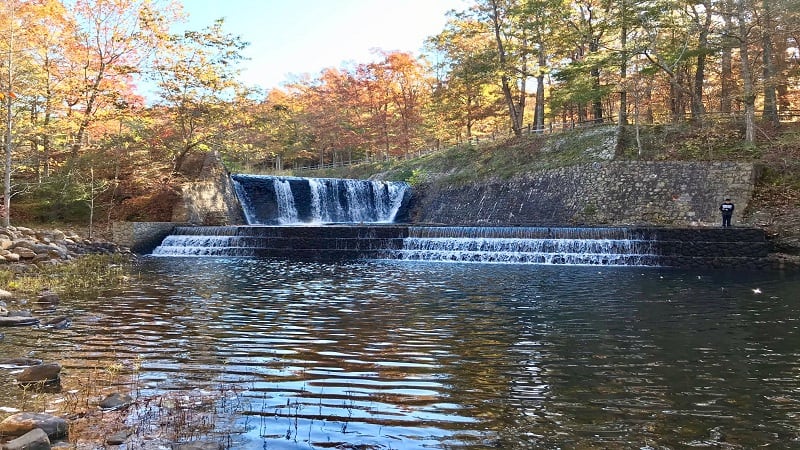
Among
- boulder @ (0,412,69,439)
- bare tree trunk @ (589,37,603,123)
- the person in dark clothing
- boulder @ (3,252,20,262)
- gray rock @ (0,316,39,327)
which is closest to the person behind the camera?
boulder @ (0,412,69,439)

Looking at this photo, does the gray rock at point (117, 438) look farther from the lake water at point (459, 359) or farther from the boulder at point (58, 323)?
the boulder at point (58, 323)

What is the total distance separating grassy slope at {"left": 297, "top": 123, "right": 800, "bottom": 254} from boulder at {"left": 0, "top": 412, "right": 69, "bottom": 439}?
55.5 ft

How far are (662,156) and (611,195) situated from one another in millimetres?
2733

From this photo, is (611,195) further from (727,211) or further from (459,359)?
(459,359)

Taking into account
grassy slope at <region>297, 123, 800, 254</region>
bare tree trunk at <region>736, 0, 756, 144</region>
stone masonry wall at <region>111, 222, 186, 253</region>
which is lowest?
stone masonry wall at <region>111, 222, 186, 253</region>

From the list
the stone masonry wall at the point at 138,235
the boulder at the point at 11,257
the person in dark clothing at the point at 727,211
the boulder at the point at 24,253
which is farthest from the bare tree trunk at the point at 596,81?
the boulder at the point at 11,257

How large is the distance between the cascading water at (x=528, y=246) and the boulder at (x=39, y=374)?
12.3m

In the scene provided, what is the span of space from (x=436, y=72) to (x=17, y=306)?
3489 centimetres

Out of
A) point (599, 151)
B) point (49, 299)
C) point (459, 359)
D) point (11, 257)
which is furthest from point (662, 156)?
point (11, 257)

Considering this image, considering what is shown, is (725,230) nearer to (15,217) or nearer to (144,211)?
(144,211)

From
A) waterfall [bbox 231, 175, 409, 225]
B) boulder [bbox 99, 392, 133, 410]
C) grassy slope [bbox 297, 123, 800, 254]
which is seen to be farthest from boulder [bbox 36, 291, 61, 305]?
grassy slope [bbox 297, 123, 800, 254]

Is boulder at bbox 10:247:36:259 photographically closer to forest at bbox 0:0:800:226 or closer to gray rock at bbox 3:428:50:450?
forest at bbox 0:0:800:226

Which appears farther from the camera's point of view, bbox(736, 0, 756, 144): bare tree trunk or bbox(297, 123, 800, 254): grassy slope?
bbox(736, 0, 756, 144): bare tree trunk

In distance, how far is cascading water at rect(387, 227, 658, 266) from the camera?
14453mm
